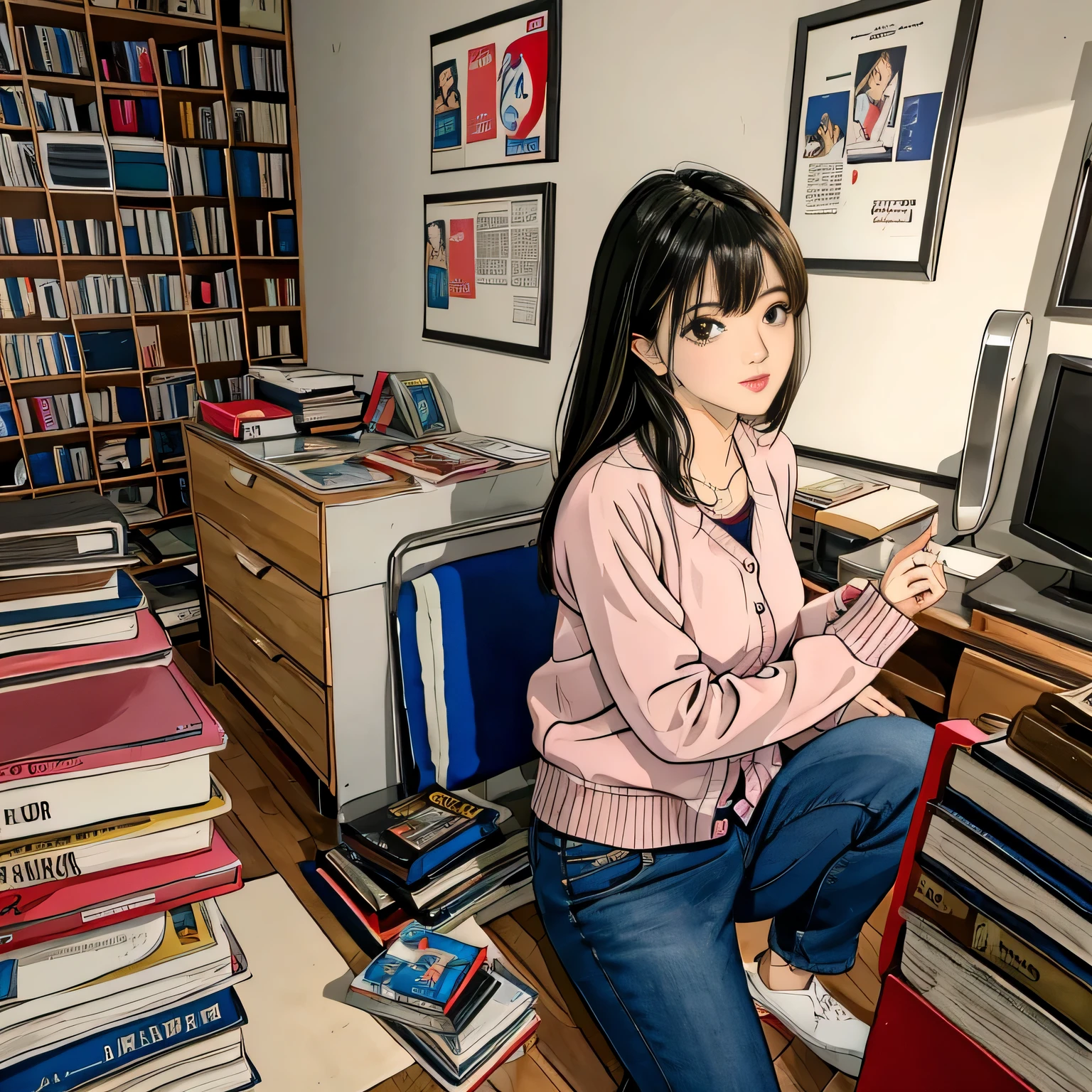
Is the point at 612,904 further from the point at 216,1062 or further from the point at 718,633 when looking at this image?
the point at 216,1062

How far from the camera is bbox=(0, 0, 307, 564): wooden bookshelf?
277cm

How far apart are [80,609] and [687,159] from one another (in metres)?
1.45

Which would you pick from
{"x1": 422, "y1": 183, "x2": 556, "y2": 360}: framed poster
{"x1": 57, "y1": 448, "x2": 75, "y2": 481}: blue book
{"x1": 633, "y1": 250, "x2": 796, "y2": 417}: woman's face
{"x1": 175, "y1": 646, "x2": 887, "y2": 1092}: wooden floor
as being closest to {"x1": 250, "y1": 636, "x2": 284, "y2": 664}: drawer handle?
{"x1": 175, "y1": 646, "x2": 887, "y2": 1092}: wooden floor

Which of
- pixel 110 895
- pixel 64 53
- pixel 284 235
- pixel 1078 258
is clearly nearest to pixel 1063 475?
pixel 1078 258

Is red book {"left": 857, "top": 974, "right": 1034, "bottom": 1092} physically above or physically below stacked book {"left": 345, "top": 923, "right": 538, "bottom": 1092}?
above

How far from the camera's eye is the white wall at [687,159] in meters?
1.29

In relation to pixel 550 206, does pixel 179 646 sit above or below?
below

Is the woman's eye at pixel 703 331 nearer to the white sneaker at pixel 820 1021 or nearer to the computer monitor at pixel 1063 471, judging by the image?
the computer monitor at pixel 1063 471

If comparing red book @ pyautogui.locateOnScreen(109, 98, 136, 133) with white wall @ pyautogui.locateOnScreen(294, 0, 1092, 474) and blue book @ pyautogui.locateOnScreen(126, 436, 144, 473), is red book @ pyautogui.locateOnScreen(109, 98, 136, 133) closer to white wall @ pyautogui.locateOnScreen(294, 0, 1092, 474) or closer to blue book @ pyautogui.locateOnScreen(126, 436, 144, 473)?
white wall @ pyautogui.locateOnScreen(294, 0, 1092, 474)

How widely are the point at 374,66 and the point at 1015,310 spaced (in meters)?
2.10

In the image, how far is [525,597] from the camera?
1.71 metres

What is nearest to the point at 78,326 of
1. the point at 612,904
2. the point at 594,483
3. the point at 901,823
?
the point at 594,483

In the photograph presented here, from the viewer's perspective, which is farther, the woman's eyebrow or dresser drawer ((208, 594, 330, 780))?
dresser drawer ((208, 594, 330, 780))

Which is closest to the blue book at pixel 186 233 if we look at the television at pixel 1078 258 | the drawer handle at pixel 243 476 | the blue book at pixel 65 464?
the blue book at pixel 65 464
